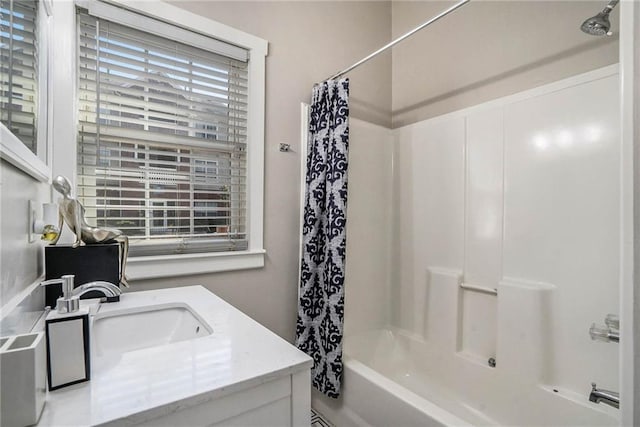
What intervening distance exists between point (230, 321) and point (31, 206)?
1.92 feet

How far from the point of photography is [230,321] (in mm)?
854

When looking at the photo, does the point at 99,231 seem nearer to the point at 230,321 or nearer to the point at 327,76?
the point at 230,321

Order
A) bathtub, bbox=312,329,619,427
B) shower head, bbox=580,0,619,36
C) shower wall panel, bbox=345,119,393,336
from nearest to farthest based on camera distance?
1. shower head, bbox=580,0,619,36
2. bathtub, bbox=312,329,619,427
3. shower wall panel, bbox=345,119,393,336

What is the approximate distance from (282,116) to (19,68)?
→ 118 centimetres

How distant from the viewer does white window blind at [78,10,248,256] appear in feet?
4.25

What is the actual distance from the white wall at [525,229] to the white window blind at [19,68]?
6.18ft

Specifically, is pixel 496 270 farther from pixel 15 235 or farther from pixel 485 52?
pixel 15 235

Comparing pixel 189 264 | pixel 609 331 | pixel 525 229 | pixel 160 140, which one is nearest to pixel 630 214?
pixel 609 331

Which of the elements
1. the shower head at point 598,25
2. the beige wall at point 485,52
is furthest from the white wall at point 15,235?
the beige wall at point 485,52

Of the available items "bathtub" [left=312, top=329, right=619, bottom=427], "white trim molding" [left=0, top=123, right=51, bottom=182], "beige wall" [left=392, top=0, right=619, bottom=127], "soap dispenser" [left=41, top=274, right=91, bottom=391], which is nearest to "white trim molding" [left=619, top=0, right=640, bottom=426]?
"bathtub" [left=312, top=329, right=619, bottom=427]

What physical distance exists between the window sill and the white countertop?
73 centimetres

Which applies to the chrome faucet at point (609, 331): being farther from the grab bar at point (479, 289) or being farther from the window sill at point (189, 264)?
the window sill at point (189, 264)

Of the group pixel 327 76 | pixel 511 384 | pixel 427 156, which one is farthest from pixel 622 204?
pixel 327 76

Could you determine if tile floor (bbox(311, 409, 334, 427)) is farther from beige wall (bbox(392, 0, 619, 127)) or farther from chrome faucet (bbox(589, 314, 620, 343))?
beige wall (bbox(392, 0, 619, 127))
